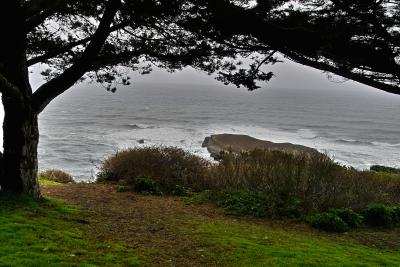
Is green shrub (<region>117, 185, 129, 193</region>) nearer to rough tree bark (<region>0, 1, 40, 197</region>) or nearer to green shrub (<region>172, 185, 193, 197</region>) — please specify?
green shrub (<region>172, 185, 193, 197</region>)

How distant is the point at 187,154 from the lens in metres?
14.9

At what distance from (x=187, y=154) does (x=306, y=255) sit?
28.3 feet

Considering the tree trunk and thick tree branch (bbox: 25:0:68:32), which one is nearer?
thick tree branch (bbox: 25:0:68:32)

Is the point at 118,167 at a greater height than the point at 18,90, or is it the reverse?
the point at 18,90

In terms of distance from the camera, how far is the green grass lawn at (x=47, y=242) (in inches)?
217

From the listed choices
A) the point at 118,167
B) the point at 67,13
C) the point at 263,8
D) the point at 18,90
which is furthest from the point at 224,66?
the point at 118,167

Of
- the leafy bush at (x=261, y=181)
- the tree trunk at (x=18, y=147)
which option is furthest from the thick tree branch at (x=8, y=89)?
the leafy bush at (x=261, y=181)

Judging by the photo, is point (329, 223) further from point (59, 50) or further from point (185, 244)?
point (59, 50)

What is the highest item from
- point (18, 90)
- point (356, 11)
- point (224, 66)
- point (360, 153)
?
point (356, 11)

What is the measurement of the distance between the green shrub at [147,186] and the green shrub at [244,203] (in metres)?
1.82

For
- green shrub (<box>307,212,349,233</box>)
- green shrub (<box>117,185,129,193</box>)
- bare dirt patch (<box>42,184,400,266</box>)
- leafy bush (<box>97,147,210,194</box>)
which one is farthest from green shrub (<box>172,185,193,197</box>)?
green shrub (<box>307,212,349,233</box>)

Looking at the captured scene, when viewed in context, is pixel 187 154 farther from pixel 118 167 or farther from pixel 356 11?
pixel 356 11

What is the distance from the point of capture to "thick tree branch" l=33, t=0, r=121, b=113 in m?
8.14

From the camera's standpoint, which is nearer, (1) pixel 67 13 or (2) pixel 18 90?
(2) pixel 18 90
